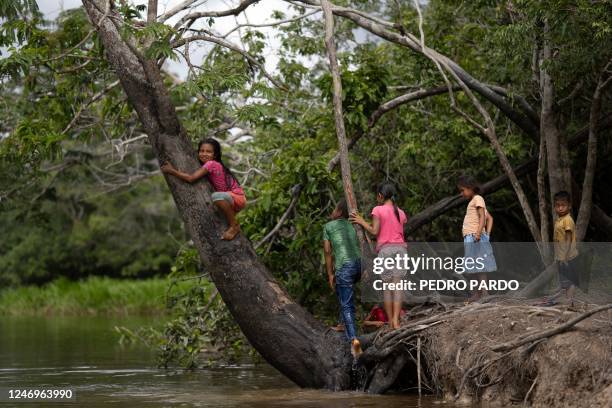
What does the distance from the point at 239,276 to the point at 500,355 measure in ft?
8.93

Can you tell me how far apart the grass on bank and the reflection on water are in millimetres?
6967

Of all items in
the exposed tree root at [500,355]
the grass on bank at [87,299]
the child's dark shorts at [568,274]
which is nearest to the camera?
the exposed tree root at [500,355]

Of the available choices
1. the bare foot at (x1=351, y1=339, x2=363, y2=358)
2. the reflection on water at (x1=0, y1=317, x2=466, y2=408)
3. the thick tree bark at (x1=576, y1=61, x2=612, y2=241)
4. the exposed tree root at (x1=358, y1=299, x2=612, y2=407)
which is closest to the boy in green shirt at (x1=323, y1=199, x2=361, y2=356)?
the bare foot at (x1=351, y1=339, x2=363, y2=358)

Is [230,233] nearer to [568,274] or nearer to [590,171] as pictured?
[568,274]

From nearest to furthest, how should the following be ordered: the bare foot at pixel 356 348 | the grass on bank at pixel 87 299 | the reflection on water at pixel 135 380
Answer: the reflection on water at pixel 135 380 → the bare foot at pixel 356 348 → the grass on bank at pixel 87 299

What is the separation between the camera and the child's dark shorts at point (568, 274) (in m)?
9.92

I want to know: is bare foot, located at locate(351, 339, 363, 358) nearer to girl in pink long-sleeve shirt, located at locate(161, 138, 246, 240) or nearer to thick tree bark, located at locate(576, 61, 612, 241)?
girl in pink long-sleeve shirt, located at locate(161, 138, 246, 240)

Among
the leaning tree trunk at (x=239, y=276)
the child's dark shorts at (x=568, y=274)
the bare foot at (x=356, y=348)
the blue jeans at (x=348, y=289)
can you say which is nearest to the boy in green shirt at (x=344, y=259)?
the blue jeans at (x=348, y=289)

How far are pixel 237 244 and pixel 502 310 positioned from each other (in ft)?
8.58

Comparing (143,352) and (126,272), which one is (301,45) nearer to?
(143,352)

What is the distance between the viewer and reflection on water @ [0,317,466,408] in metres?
9.20

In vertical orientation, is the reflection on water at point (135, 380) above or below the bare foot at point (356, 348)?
below

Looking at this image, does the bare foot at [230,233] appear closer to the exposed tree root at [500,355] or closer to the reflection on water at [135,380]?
the reflection on water at [135,380]

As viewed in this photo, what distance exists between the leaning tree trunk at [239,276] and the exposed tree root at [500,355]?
44 cm
